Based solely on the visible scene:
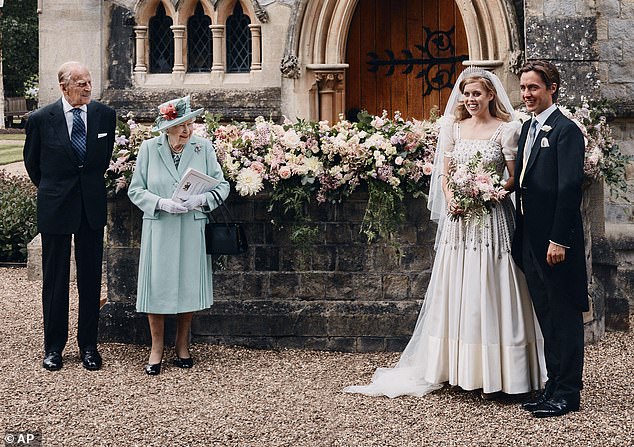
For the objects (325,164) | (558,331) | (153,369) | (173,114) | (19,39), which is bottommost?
(153,369)

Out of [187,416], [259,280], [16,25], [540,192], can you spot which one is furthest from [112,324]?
[16,25]

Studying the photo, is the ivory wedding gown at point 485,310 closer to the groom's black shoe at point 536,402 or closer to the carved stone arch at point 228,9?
the groom's black shoe at point 536,402

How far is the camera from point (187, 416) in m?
5.63

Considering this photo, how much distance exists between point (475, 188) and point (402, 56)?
5.68m

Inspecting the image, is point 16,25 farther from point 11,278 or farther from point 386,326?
point 386,326

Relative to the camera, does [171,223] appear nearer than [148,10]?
Yes

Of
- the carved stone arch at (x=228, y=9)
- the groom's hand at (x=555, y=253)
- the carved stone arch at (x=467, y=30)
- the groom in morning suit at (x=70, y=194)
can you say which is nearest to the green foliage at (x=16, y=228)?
the carved stone arch at (x=228, y=9)

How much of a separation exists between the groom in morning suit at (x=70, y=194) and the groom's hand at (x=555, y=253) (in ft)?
10.4

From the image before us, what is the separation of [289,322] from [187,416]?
188cm

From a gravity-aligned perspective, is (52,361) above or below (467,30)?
below

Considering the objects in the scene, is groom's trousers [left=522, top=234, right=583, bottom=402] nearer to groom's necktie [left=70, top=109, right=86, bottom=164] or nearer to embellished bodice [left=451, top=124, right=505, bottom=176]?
embellished bodice [left=451, top=124, right=505, bottom=176]

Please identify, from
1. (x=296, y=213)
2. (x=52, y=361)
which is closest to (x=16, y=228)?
(x=52, y=361)

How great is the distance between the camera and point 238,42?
11.5 metres

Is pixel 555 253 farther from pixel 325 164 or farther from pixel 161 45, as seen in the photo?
pixel 161 45
